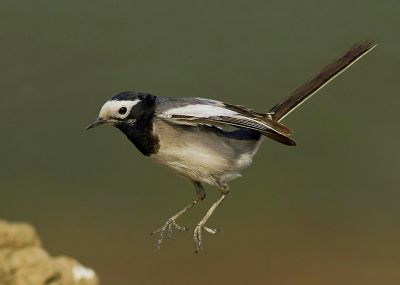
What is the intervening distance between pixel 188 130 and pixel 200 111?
0.27 metres

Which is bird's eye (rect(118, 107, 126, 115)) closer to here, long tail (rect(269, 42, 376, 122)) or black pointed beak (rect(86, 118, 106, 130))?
black pointed beak (rect(86, 118, 106, 130))

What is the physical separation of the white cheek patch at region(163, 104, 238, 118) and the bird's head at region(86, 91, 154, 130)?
245 mm

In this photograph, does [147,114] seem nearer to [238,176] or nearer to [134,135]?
[134,135]

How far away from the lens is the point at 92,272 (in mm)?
6406

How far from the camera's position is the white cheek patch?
8242mm

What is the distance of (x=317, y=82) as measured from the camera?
30.7 feet

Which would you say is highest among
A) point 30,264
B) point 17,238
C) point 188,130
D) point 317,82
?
point 317,82

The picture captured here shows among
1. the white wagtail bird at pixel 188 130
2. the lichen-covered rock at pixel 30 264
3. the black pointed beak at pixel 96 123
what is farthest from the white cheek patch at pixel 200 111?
the lichen-covered rock at pixel 30 264

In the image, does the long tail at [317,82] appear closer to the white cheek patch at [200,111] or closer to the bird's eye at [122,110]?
the white cheek patch at [200,111]

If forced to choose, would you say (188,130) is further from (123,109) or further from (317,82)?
(317,82)

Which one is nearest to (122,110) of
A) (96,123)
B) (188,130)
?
(96,123)

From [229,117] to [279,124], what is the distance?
0.52 m

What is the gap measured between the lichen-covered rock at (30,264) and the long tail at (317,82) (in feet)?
11.3

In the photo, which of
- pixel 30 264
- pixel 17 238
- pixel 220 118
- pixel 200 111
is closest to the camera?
pixel 30 264
